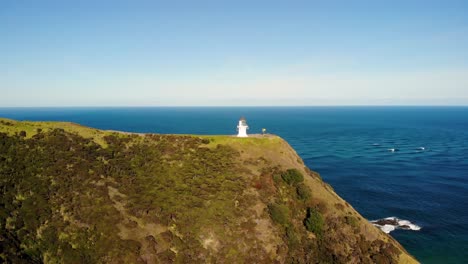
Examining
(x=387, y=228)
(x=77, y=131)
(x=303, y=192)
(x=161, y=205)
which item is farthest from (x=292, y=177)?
(x=77, y=131)

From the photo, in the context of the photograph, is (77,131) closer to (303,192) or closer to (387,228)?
(303,192)

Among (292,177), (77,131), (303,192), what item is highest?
(77,131)

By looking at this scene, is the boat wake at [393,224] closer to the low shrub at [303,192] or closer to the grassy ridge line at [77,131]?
the low shrub at [303,192]

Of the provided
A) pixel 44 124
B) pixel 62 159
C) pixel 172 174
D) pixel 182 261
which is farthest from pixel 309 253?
pixel 44 124

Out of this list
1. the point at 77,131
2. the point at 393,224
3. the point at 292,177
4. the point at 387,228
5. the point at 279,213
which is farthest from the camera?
the point at 393,224

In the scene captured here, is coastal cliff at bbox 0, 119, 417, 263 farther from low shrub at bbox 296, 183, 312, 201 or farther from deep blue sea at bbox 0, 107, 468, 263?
deep blue sea at bbox 0, 107, 468, 263

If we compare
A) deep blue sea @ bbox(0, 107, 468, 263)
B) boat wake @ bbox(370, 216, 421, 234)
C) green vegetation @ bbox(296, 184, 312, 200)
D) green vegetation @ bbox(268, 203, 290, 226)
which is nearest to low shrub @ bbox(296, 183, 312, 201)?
green vegetation @ bbox(296, 184, 312, 200)
